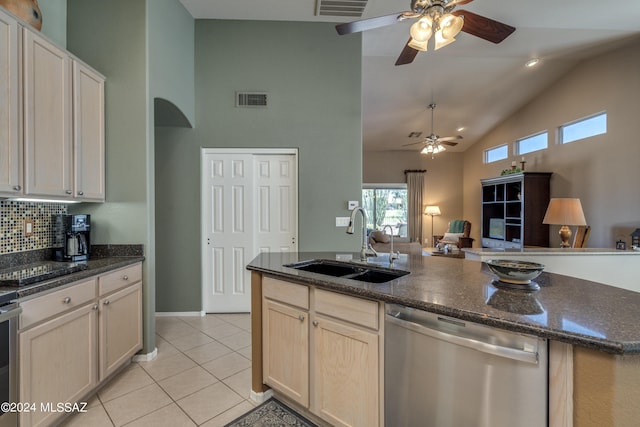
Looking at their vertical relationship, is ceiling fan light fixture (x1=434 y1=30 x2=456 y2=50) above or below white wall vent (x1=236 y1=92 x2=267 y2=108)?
below

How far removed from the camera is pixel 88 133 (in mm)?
2258

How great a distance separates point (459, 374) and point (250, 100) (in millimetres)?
3463

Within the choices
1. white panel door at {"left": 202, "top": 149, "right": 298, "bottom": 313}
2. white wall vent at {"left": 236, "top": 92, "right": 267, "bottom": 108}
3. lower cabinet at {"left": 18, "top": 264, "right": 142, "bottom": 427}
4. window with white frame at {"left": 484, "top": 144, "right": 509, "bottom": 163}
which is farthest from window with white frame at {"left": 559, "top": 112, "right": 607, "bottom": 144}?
lower cabinet at {"left": 18, "top": 264, "right": 142, "bottom": 427}

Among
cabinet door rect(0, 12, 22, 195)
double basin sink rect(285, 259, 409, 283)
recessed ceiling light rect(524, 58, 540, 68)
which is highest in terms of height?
recessed ceiling light rect(524, 58, 540, 68)

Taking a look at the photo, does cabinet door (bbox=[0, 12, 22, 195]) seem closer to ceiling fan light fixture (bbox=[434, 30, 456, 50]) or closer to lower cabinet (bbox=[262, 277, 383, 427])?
lower cabinet (bbox=[262, 277, 383, 427])

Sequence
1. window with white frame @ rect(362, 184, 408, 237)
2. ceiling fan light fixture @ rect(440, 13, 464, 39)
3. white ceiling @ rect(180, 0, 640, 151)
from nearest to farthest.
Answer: ceiling fan light fixture @ rect(440, 13, 464, 39), white ceiling @ rect(180, 0, 640, 151), window with white frame @ rect(362, 184, 408, 237)

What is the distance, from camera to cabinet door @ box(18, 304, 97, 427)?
145 centimetres

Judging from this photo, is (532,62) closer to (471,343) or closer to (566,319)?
(566,319)

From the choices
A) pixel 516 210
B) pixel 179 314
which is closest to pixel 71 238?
pixel 179 314

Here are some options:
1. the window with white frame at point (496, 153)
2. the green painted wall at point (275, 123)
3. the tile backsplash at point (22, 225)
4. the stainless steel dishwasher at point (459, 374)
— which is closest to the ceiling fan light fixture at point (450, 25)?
the green painted wall at point (275, 123)

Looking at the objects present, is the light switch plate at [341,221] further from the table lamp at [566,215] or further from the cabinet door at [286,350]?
the table lamp at [566,215]

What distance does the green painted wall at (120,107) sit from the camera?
2.44 metres

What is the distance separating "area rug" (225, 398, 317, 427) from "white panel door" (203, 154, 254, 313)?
6.01 ft

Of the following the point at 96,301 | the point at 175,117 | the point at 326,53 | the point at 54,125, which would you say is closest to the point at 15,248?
the point at 96,301
